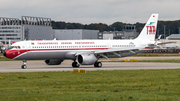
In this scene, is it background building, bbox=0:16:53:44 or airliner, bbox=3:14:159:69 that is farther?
background building, bbox=0:16:53:44

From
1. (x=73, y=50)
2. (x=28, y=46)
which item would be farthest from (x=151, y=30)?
(x=28, y=46)

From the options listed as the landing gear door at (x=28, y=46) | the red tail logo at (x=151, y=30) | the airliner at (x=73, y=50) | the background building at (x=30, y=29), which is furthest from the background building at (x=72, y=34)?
the landing gear door at (x=28, y=46)

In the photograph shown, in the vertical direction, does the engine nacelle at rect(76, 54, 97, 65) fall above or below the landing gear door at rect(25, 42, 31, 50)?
below

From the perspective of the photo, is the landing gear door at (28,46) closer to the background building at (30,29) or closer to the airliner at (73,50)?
the airliner at (73,50)

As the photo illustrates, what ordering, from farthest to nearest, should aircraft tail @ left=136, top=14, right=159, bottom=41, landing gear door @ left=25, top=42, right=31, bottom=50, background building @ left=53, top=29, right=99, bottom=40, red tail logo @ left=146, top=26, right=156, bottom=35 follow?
background building @ left=53, top=29, right=99, bottom=40 < red tail logo @ left=146, top=26, right=156, bottom=35 < aircraft tail @ left=136, top=14, right=159, bottom=41 < landing gear door @ left=25, top=42, right=31, bottom=50

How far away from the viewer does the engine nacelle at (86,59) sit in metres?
43.7

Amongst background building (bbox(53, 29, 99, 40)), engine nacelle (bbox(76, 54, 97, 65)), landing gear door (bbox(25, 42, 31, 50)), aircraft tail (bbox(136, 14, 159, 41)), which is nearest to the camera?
engine nacelle (bbox(76, 54, 97, 65))

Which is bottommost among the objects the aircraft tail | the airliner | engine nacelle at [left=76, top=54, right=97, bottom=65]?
engine nacelle at [left=76, top=54, right=97, bottom=65]

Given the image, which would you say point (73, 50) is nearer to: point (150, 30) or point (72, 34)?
point (150, 30)

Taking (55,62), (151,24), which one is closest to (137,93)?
(55,62)

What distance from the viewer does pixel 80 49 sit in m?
46.7

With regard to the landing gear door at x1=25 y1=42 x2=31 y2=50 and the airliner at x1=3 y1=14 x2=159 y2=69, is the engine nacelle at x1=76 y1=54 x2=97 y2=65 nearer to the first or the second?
the airliner at x1=3 y1=14 x2=159 y2=69

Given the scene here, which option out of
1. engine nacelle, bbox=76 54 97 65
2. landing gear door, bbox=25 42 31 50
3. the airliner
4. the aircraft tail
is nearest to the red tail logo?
the aircraft tail

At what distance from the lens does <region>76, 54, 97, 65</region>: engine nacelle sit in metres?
43.7
